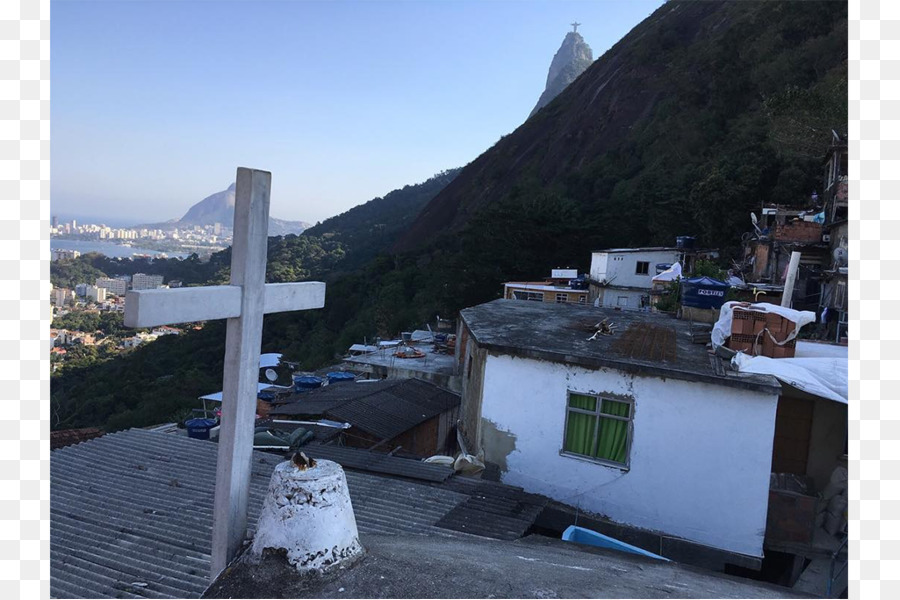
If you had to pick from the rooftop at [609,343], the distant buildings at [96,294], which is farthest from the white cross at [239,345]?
the distant buildings at [96,294]

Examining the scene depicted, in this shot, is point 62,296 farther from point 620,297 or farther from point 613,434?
point 613,434

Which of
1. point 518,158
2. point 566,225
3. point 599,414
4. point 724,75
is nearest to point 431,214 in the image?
point 518,158

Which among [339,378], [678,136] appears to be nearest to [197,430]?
[339,378]

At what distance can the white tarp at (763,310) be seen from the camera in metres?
8.83

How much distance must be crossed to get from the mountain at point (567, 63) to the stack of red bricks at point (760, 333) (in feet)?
469

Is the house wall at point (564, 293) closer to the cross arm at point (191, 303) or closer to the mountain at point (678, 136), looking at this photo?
the mountain at point (678, 136)

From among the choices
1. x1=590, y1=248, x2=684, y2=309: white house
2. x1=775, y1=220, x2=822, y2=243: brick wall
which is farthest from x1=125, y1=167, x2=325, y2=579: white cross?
x1=590, y1=248, x2=684, y2=309: white house

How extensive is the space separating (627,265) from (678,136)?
1065 inches

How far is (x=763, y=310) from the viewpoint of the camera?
9.09 m

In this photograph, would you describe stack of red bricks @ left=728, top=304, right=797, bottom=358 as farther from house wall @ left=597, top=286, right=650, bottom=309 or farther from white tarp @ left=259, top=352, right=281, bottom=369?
white tarp @ left=259, top=352, right=281, bottom=369

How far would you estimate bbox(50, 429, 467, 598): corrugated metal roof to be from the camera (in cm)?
468

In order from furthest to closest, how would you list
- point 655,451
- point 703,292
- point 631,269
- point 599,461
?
point 631,269, point 703,292, point 599,461, point 655,451

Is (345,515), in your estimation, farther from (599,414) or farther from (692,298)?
(692,298)

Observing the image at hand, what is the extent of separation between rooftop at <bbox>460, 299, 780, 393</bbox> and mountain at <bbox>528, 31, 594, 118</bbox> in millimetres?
139567
